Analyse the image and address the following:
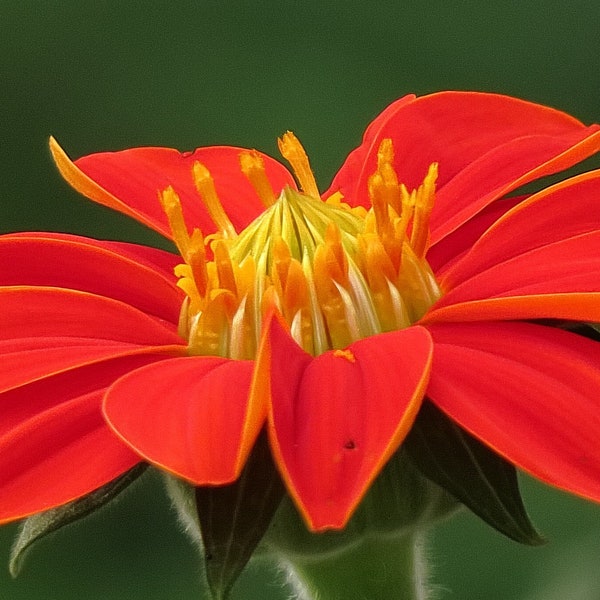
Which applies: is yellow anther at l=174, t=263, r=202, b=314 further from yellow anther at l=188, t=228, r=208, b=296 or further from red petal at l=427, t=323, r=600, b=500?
red petal at l=427, t=323, r=600, b=500

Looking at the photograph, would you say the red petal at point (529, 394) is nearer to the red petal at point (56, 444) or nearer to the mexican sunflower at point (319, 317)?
the mexican sunflower at point (319, 317)

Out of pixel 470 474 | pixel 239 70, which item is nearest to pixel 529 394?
pixel 470 474

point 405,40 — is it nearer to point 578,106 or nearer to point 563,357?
point 578,106

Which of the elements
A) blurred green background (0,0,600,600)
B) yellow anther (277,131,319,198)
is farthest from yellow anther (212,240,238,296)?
blurred green background (0,0,600,600)

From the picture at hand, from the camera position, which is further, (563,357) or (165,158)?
(165,158)

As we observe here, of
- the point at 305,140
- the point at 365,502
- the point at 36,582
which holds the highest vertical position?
the point at 365,502

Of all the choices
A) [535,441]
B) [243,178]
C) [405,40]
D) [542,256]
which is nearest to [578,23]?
[405,40]

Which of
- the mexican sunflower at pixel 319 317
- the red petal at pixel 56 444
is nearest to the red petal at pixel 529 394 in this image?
the mexican sunflower at pixel 319 317
